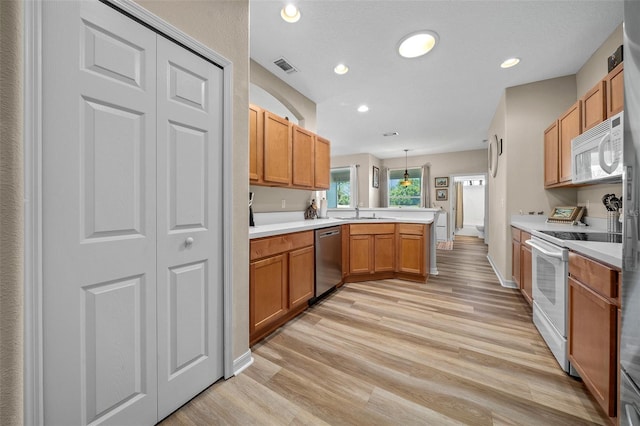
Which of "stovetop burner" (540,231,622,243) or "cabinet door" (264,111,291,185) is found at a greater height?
"cabinet door" (264,111,291,185)

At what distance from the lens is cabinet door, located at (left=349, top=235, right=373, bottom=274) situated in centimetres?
340

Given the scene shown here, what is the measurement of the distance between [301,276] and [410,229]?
1.83 meters

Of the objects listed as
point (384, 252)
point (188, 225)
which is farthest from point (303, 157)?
point (188, 225)

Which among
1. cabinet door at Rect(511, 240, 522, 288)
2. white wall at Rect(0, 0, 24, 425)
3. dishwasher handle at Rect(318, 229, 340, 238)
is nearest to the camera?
white wall at Rect(0, 0, 24, 425)

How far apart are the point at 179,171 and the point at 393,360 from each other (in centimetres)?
179

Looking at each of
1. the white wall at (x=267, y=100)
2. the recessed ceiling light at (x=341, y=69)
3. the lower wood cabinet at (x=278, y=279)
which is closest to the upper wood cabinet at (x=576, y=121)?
the recessed ceiling light at (x=341, y=69)

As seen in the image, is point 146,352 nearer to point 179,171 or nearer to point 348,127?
point 179,171

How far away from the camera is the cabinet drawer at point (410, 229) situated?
11.1ft

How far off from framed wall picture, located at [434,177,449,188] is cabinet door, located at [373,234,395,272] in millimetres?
4672

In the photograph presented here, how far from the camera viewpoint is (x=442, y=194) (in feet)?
23.8

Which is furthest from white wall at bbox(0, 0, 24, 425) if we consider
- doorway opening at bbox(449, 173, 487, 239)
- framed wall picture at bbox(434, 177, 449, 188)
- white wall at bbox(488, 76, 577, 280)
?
doorway opening at bbox(449, 173, 487, 239)

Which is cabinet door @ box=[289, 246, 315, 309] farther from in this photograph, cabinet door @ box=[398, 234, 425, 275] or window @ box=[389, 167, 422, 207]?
window @ box=[389, 167, 422, 207]

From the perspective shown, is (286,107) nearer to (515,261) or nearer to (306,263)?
(306,263)

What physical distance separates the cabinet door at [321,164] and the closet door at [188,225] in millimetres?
1825
